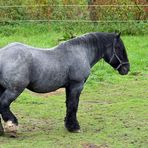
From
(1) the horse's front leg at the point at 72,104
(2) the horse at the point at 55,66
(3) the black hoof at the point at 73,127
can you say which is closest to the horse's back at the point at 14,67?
(2) the horse at the point at 55,66

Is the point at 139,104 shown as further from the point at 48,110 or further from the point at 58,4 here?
the point at 58,4

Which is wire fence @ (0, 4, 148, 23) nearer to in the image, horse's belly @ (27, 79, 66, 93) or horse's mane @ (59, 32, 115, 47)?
horse's mane @ (59, 32, 115, 47)

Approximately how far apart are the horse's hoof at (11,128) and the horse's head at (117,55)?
1831mm

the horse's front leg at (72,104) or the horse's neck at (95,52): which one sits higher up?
the horse's neck at (95,52)

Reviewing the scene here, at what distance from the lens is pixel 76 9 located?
18.4 meters

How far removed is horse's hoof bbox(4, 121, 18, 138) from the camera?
747 centimetres

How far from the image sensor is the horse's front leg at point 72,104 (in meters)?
7.89

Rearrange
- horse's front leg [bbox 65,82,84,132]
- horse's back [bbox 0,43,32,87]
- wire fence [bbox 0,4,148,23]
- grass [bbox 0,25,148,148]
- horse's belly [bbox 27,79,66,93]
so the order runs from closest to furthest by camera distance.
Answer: horse's back [bbox 0,43,32,87], grass [bbox 0,25,148,148], horse's belly [bbox 27,79,66,93], horse's front leg [bbox 65,82,84,132], wire fence [bbox 0,4,148,23]

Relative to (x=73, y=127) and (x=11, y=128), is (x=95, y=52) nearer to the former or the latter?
(x=73, y=127)

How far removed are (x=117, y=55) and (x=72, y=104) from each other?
42.0 inches

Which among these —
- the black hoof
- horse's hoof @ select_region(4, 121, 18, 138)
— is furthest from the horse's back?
the black hoof

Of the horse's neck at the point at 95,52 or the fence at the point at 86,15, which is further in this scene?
the fence at the point at 86,15

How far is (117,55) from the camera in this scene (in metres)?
8.32

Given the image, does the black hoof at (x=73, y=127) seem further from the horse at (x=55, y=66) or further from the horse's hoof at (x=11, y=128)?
the horse's hoof at (x=11, y=128)
